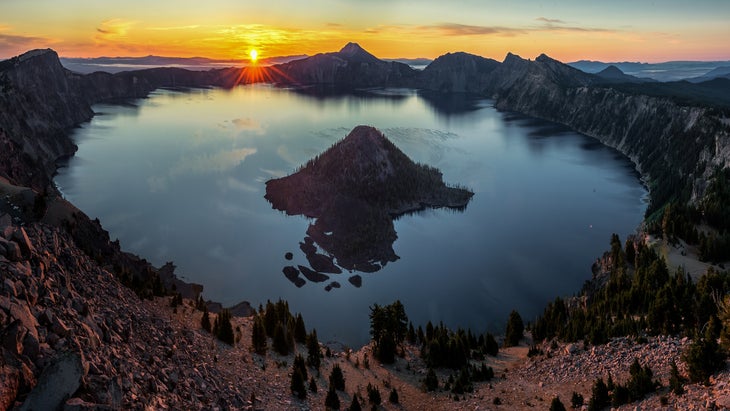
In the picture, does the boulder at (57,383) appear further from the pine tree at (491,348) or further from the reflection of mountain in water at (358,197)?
A: the reflection of mountain in water at (358,197)

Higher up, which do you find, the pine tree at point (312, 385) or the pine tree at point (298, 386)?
the pine tree at point (298, 386)

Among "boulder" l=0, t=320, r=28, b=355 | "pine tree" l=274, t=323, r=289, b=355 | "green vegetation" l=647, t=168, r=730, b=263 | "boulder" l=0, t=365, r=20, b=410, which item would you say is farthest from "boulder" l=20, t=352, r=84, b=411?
"green vegetation" l=647, t=168, r=730, b=263

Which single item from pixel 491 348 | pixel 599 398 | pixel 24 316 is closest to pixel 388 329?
pixel 491 348

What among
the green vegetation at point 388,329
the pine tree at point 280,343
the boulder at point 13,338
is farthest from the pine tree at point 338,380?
the boulder at point 13,338

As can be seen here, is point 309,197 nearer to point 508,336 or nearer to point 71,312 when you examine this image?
point 508,336

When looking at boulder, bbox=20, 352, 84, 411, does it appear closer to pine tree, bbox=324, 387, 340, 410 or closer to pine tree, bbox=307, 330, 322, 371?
pine tree, bbox=324, 387, 340, 410

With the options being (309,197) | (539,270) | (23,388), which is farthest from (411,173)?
(23,388)
